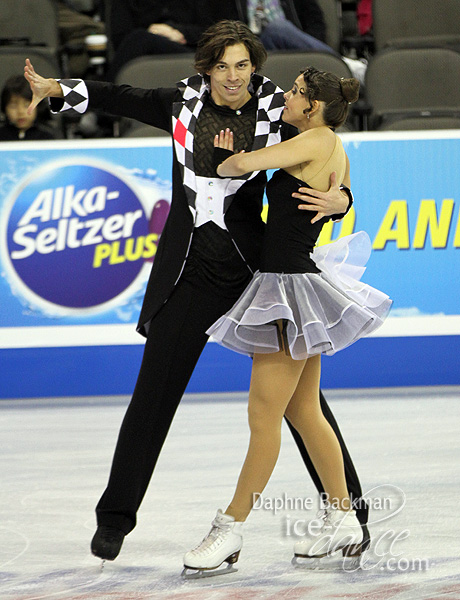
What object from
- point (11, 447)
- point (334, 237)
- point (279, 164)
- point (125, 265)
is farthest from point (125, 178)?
point (279, 164)

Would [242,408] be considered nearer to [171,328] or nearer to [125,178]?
[125,178]

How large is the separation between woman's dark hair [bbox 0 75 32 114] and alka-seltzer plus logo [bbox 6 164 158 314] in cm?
69

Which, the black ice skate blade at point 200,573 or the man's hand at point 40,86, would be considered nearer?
the black ice skate blade at point 200,573

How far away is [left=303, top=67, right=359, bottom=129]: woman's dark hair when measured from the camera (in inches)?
92.4

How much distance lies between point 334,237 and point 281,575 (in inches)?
104

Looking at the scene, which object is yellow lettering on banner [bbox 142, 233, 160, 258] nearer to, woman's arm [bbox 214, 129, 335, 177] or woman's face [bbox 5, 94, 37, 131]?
woman's face [bbox 5, 94, 37, 131]

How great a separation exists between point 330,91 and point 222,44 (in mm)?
306

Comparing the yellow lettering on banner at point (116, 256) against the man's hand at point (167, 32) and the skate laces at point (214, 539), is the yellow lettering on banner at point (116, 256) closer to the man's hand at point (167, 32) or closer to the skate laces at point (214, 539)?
the man's hand at point (167, 32)

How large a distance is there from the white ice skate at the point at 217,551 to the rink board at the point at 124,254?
2.38 m

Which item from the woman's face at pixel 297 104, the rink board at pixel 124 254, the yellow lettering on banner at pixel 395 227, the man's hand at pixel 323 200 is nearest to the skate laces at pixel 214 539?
the man's hand at pixel 323 200

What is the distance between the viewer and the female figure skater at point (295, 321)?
2.31 meters

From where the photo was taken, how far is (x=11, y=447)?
151 inches

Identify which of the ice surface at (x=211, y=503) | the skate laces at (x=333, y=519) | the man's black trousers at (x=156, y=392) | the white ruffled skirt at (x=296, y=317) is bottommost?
the ice surface at (x=211, y=503)

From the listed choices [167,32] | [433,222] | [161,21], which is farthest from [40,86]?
[161,21]
